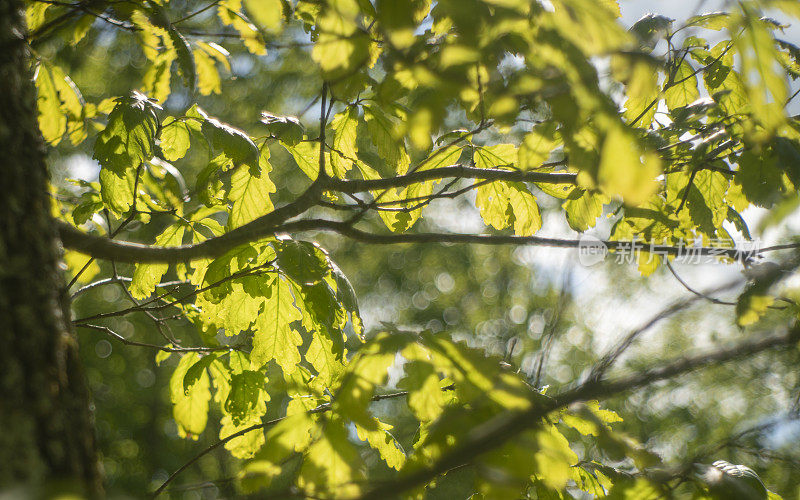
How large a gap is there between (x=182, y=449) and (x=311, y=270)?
29.0 ft

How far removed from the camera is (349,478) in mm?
979

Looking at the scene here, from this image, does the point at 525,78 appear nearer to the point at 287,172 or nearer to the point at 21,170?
the point at 21,170

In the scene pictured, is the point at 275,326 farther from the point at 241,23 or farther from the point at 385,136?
the point at 241,23

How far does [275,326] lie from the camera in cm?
151

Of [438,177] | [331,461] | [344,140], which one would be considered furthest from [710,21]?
[331,461]

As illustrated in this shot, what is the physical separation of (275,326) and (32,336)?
813mm

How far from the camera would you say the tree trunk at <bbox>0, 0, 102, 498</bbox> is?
650mm

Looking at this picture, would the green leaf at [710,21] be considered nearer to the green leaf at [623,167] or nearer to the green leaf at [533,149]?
the green leaf at [533,149]

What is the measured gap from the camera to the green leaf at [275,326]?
150cm

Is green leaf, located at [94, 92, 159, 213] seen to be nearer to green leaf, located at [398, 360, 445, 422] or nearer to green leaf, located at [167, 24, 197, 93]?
green leaf, located at [167, 24, 197, 93]

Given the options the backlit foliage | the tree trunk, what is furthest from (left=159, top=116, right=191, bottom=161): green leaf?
the tree trunk

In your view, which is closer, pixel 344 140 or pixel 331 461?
pixel 331 461

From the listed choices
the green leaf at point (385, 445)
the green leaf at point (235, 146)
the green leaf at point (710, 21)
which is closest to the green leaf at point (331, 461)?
the green leaf at point (385, 445)

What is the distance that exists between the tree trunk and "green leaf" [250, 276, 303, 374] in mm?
692
